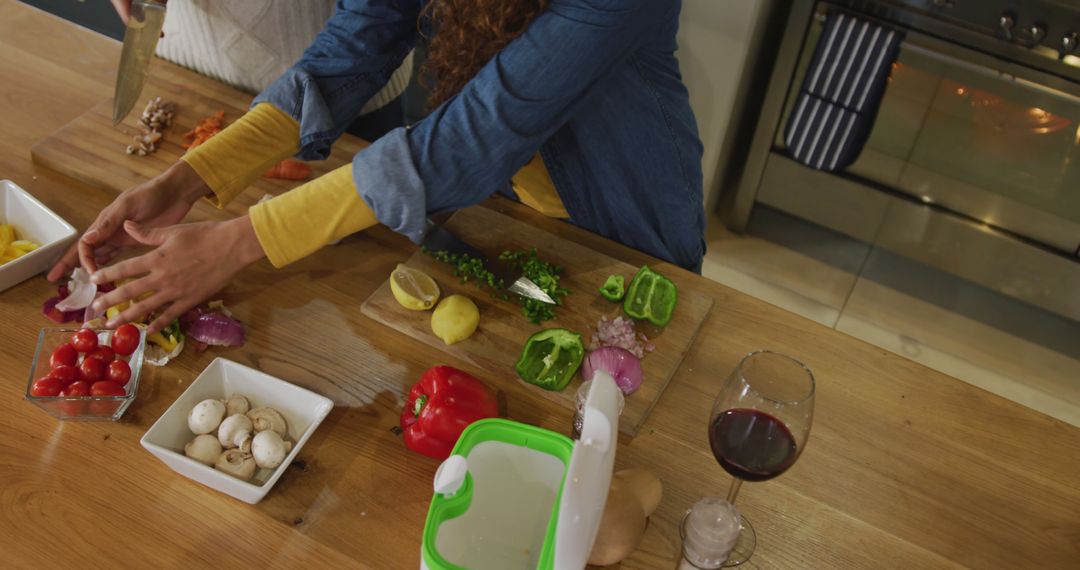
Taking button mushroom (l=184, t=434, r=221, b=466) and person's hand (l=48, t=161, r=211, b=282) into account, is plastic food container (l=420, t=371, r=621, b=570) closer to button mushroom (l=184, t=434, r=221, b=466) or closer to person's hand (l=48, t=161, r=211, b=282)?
button mushroom (l=184, t=434, r=221, b=466)

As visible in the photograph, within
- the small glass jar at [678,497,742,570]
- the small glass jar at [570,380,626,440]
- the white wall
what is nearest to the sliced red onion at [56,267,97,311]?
Answer: the small glass jar at [570,380,626,440]

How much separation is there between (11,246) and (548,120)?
82cm

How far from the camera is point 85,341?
1.13 metres

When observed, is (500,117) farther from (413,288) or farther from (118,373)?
(118,373)

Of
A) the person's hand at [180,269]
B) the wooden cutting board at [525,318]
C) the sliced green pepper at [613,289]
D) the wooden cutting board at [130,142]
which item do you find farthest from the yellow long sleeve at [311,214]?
the sliced green pepper at [613,289]

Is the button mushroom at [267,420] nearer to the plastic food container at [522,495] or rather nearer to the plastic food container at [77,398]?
the plastic food container at [77,398]

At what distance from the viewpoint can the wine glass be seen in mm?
907

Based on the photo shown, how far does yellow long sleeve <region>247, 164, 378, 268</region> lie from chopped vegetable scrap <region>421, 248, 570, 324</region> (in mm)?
155

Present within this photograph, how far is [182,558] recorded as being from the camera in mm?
979

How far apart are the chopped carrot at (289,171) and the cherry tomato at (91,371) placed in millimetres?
479

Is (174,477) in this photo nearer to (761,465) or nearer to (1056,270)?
(761,465)

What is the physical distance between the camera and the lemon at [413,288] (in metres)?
1.24

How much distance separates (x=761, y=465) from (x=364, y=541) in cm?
45

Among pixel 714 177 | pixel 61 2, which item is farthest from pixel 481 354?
pixel 61 2
